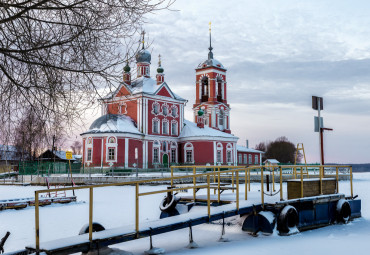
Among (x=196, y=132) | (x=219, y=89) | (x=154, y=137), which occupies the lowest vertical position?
(x=154, y=137)

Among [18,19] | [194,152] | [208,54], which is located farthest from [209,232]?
[208,54]

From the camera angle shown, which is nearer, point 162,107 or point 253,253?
point 253,253

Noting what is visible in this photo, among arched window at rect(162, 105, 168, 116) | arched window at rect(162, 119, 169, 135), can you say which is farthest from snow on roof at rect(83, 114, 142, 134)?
arched window at rect(162, 105, 168, 116)

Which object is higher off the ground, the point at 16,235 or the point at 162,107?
the point at 162,107

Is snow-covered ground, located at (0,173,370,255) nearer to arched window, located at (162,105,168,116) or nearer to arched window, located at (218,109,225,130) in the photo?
arched window, located at (162,105,168,116)

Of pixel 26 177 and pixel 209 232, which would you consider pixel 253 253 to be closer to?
pixel 209 232

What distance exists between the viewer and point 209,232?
955 cm

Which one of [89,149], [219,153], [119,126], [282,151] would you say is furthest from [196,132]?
[282,151]

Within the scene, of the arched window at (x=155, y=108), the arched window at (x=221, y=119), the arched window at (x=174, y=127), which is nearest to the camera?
the arched window at (x=155, y=108)

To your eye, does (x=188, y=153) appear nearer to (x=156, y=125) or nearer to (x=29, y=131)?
(x=156, y=125)

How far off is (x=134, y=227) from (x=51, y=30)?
4.05m

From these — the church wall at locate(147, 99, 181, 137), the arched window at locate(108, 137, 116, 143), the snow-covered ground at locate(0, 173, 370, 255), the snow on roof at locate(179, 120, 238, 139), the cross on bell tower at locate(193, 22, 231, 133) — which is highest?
the cross on bell tower at locate(193, 22, 231, 133)

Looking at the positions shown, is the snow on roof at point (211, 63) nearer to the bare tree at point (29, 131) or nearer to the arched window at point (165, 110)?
the arched window at point (165, 110)

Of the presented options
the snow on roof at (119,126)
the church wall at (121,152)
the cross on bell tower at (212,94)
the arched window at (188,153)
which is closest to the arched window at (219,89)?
the cross on bell tower at (212,94)
